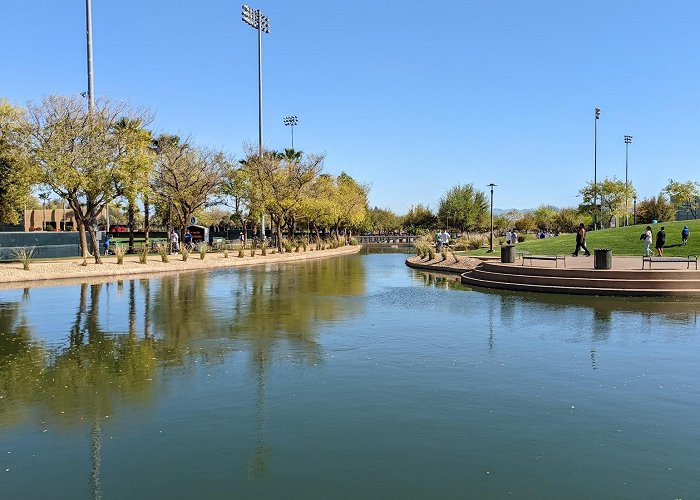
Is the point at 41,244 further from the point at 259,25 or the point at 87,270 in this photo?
the point at 259,25

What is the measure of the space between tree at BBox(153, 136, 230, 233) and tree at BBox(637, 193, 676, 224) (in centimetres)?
6186

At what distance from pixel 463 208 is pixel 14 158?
57.1 metres

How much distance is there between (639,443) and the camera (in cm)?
633

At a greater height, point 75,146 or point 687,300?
point 75,146

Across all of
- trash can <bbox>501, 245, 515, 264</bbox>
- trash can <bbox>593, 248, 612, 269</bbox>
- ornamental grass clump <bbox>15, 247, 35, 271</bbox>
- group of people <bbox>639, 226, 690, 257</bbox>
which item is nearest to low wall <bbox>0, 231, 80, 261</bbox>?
ornamental grass clump <bbox>15, 247, 35, 271</bbox>

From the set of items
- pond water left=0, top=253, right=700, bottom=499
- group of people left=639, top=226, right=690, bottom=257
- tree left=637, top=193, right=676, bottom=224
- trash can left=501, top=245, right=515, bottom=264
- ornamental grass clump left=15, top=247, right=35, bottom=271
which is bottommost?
pond water left=0, top=253, right=700, bottom=499

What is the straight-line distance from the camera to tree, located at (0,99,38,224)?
94.9 feet

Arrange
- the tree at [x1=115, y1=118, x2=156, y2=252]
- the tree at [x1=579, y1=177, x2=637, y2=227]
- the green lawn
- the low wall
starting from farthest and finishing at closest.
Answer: the tree at [x1=579, y1=177, x2=637, y2=227], the green lawn, the low wall, the tree at [x1=115, y1=118, x2=156, y2=252]

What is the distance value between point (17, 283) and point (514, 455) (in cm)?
2386

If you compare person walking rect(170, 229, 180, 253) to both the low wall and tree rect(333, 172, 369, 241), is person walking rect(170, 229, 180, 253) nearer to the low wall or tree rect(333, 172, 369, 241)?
the low wall

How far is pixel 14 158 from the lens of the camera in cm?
3183

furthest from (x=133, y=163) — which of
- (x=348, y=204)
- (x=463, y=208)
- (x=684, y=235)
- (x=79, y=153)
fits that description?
(x=463, y=208)

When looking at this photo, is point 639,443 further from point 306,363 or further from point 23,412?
point 23,412

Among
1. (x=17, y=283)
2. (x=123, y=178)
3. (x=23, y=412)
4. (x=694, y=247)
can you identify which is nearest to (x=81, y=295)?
(x=17, y=283)
